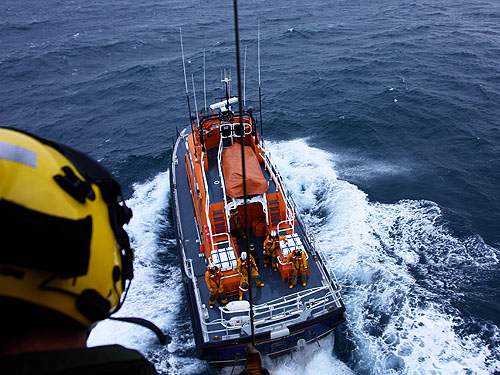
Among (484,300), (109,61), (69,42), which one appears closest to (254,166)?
(484,300)

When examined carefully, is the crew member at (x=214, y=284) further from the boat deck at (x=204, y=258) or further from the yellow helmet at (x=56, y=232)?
the yellow helmet at (x=56, y=232)

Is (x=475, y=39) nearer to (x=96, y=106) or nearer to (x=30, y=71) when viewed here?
(x=96, y=106)

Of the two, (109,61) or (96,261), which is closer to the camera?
(96,261)

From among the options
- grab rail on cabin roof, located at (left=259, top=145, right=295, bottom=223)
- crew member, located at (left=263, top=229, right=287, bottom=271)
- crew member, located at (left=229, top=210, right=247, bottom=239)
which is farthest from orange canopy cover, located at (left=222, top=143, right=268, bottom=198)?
crew member, located at (left=229, top=210, right=247, bottom=239)

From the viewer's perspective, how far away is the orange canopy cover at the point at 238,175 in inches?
404

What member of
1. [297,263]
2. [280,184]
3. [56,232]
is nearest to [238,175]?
[280,184]

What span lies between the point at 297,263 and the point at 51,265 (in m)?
8.74

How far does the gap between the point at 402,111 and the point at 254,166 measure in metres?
15.7

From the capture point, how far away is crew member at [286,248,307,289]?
9.53m

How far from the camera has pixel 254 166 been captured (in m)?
11.2

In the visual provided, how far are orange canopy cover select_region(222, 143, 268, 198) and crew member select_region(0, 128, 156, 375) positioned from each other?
8.75 meters

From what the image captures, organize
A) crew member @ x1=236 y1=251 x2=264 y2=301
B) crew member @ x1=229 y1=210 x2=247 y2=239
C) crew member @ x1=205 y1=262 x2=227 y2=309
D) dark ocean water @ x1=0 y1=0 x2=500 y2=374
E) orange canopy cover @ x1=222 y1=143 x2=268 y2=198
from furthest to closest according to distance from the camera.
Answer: crew member @ x1=229 y1=210 x2=247 y2=239 < dark ocean water @ x1=0 y1=0 x2=500 y2=374 < orange canopy cover @ x1=222 y1=143 x2=268 y2=198 < crew member @ x1=236 y1=251 x2=264 y2=301 < crew member @ x1=205 y1=262 x2=227 y2=309

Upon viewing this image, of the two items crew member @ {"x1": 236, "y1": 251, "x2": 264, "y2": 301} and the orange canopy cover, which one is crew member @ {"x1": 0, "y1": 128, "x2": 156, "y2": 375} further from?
the orange canopy cover

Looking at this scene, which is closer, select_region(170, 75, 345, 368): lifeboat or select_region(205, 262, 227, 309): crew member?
select_region(170, 75, 345, 368): lifeboat
